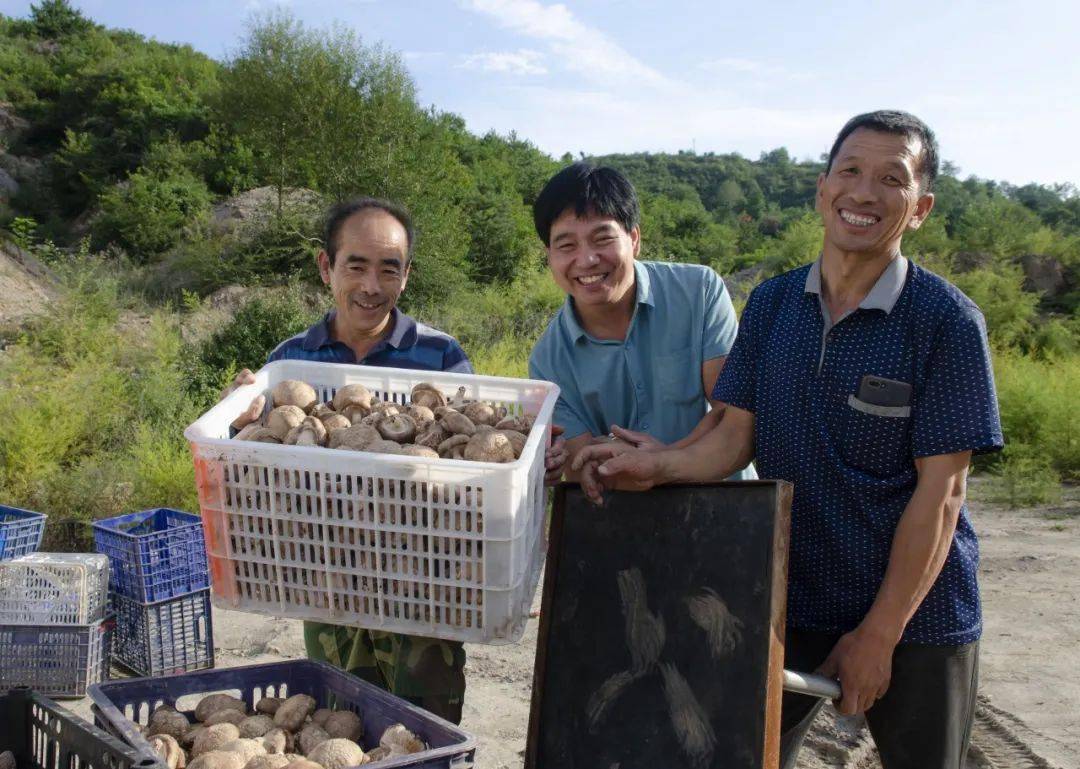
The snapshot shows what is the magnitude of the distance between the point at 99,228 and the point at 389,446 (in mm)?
27651

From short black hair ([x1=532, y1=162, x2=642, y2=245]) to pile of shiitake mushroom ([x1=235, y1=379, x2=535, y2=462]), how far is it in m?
0.69

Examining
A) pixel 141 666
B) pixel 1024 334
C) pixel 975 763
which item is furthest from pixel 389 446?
pixel 1024 334

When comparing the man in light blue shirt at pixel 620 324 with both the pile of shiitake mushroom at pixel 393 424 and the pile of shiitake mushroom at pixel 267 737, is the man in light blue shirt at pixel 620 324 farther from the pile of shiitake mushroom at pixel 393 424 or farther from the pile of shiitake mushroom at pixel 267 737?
the pile of shiitake mushroom at pixel 267 737

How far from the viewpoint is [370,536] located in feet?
6.14

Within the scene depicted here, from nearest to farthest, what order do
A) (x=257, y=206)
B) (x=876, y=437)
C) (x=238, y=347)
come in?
(x=876, y=437)
(x=238, y=347)
(x=257, y=206)

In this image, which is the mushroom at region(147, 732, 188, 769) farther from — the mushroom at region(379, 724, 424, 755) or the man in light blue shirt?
the man in light blue shirt

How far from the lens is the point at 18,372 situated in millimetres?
8688

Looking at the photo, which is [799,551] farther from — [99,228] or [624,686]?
[99,228]

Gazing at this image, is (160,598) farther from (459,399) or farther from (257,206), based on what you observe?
(257,206)

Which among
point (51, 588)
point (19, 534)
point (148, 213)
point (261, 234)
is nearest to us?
point (51, 588)

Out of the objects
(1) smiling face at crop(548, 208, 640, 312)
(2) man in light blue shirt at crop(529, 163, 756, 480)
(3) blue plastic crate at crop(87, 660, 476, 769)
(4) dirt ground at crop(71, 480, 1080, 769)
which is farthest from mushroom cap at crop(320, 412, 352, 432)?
(4) dirt ground at crop(71, 480, 1080, 769)

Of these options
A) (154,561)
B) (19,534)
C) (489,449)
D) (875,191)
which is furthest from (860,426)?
(19,534)

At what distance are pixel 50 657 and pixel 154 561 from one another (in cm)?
63

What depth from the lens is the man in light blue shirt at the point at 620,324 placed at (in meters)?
2.72
